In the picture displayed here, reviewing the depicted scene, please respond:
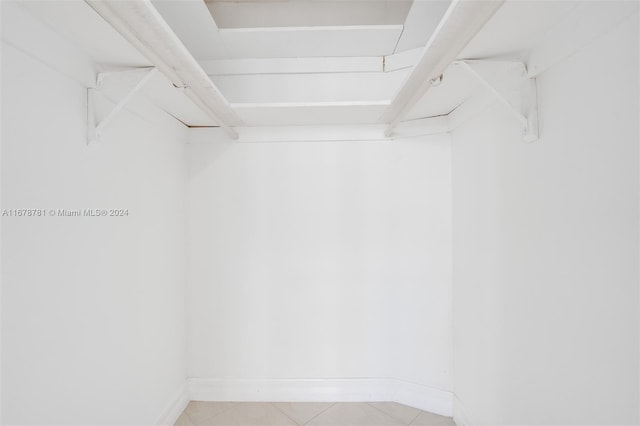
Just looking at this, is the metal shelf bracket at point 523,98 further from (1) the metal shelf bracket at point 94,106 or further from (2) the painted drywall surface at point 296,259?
(1) the metal shelf bracket at point 94,106

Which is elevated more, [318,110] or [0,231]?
[318,110]

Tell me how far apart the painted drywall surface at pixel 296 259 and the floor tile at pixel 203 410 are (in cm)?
18

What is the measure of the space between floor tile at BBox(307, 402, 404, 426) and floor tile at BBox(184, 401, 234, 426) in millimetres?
653

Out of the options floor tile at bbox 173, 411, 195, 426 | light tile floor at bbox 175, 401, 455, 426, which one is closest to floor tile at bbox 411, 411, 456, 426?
light tile floor at bbox 175, 401, 455, 426

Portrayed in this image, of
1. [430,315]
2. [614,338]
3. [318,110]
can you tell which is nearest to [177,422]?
[430,315]

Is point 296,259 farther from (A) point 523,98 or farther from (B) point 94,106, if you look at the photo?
(A) point 523,98

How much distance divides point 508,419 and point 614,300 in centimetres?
90

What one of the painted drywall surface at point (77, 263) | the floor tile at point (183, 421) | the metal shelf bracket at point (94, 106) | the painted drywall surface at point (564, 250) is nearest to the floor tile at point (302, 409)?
the floor tile at point (183, 421)

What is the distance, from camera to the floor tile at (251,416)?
2.03m

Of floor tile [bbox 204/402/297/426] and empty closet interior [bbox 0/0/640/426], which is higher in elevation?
empty closet interior [bbox 0/0/640/426]

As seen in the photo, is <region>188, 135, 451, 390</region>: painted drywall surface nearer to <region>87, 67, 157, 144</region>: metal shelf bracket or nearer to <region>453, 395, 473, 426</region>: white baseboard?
<region>453, 395, 473, 426</region>: white baseboard

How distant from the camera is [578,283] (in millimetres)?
1081

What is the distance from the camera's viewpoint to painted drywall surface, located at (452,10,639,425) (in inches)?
36.4

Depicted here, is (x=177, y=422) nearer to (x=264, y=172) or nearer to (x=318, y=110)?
(x=264, y=172)
